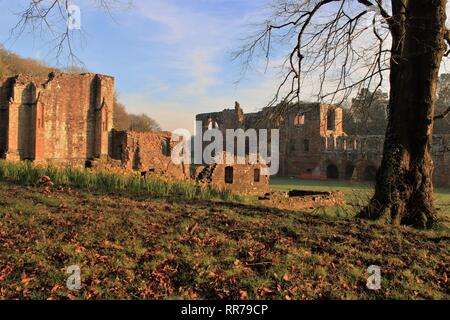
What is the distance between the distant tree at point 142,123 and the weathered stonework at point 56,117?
28638 mm

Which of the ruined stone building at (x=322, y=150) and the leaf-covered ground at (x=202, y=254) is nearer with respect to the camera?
the leaf-covered ground at (x=202, y=254)

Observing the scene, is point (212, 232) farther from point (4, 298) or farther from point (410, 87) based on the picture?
point (410, 87)

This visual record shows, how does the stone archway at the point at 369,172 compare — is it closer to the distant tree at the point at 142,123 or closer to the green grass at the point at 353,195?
the green grass at the point at 353,195

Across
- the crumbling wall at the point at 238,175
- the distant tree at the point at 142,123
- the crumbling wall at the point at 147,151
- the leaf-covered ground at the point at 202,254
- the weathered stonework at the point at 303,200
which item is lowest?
the weathered stonework at the point at 303,200

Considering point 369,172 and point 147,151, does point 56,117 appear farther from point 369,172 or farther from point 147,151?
point 369,172

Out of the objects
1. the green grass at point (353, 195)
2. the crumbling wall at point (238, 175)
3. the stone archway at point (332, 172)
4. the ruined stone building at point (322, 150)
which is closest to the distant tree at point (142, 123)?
the ruined stone building at point (322, 150)

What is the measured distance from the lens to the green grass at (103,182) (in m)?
9.61

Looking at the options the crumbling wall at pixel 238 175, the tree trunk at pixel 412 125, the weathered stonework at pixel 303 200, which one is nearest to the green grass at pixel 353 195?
the weathered stonework at pixel 303 200

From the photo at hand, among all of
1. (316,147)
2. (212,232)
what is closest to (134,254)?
(212,232)

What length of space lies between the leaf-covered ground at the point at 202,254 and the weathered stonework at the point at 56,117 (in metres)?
21.1

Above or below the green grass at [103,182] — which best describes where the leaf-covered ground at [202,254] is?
below

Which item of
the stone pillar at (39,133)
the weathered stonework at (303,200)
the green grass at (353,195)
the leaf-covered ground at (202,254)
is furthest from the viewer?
the stone pillar at (39,133)

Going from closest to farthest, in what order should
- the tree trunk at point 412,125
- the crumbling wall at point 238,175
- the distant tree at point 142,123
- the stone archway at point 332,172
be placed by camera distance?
the tree trunk at point 412,125 < the crumbling wall at point 238,175 < the stone archway at point 332,172 < the distant tree at point 142,123

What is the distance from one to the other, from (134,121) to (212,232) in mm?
57541
